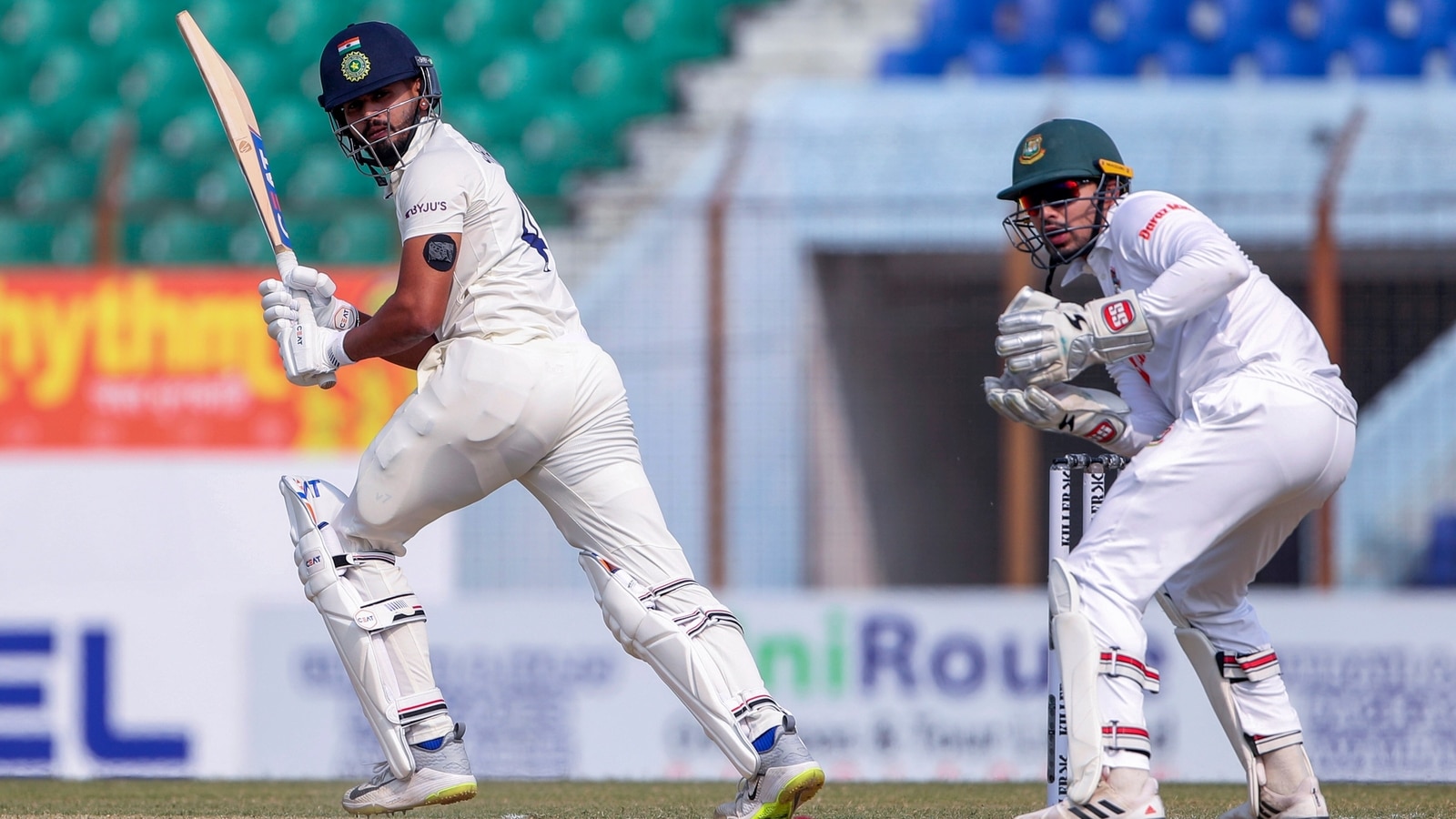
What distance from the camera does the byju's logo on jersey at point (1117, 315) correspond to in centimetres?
395

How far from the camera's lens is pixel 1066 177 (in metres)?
4.18

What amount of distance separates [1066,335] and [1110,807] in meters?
1.02

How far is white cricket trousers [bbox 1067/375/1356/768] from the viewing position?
3900 mm

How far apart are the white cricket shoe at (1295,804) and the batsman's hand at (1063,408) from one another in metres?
0.93

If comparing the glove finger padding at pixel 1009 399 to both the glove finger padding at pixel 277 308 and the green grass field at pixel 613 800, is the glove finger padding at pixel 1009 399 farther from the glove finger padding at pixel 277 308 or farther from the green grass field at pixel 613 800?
the glove finger padding at pixel 277 308

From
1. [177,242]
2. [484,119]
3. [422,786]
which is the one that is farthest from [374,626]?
[484,119]

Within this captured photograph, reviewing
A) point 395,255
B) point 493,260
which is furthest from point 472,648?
point 493,260

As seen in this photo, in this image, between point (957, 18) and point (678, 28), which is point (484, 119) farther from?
point (957, 18)

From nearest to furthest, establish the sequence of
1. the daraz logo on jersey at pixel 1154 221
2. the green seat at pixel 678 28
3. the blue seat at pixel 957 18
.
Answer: the daraz logo on jersey at pixel 1154 221 → the blue seat at pixel 957 18 → the green seat at pixel 678 28

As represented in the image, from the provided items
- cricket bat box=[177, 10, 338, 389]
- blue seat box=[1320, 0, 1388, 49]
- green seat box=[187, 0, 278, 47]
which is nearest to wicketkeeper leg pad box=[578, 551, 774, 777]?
cricket bat box=[177, 10, 338, 389]

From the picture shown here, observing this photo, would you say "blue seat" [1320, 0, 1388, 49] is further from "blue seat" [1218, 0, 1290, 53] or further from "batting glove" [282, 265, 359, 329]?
"batting glove" [282, 265, 359, 329]

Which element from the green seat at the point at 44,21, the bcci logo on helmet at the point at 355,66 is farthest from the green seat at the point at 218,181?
the bcci logo on helmet at the point at 355,66

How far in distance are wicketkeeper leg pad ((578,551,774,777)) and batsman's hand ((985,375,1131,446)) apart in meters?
0.86

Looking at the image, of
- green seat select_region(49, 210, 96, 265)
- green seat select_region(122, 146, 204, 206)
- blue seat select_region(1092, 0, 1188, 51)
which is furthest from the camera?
blue seat select_region(1092, 0, 1188, 51)
